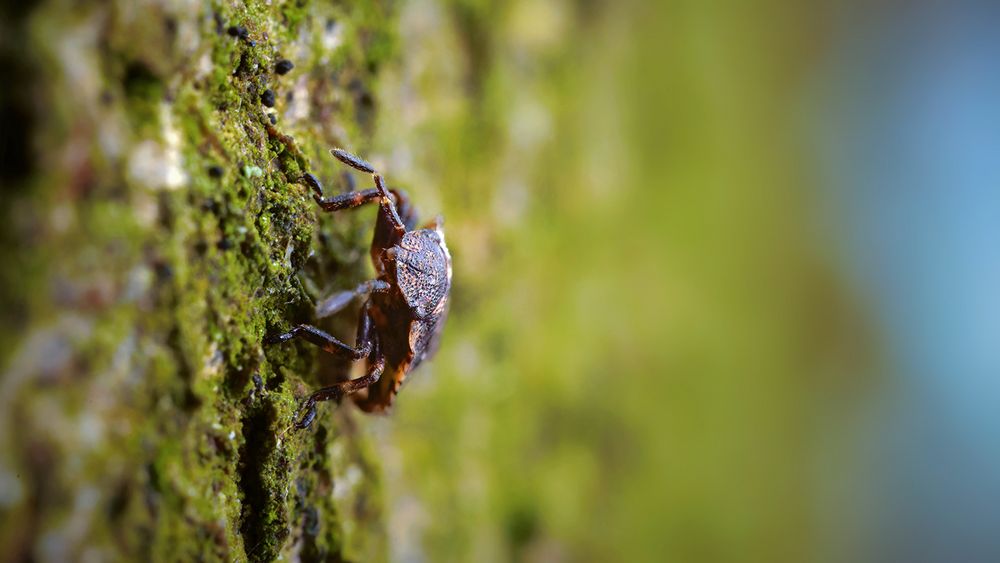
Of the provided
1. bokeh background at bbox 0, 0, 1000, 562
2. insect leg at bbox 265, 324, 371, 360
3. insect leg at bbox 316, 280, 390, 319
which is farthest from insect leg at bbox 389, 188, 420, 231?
insect leg at bbox 265, 324, 371, 360

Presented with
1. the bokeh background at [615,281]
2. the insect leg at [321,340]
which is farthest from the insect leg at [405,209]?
the insect leg at [321,340]

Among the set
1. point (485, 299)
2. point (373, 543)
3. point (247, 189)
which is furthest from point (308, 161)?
point (485, 299)

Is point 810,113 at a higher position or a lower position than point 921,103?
lower

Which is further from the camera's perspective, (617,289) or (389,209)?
(617,289)

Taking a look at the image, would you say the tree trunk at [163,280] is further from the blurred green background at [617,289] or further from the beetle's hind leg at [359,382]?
the blurred green background at [617,289]

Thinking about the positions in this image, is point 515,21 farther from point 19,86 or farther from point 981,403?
point 981,403

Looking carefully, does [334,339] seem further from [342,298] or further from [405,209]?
[405,209]

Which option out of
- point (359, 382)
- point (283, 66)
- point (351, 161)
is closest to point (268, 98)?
point (283, 66)
